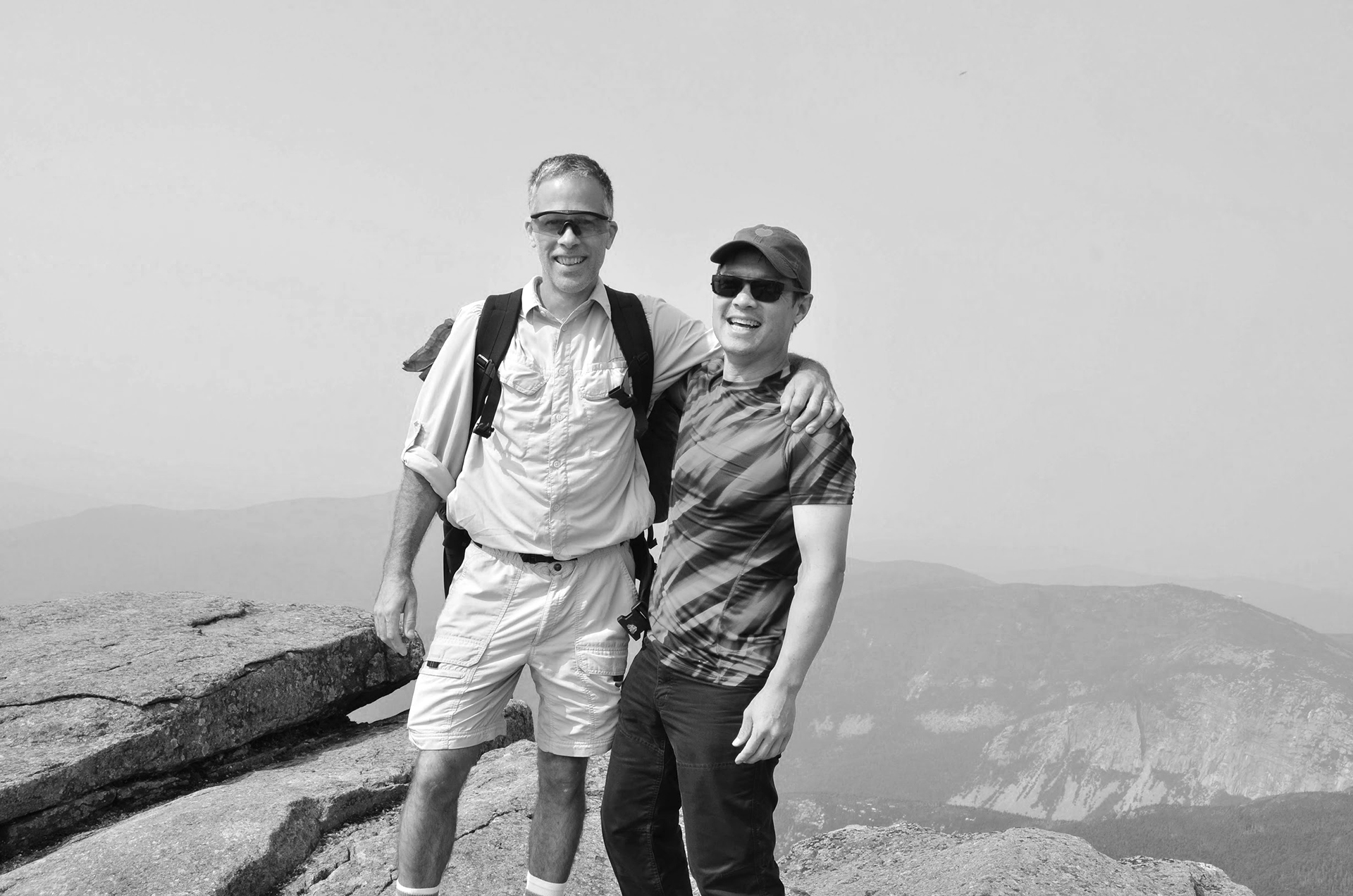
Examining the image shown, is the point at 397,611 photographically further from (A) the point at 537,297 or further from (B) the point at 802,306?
(B) the point at 802,306

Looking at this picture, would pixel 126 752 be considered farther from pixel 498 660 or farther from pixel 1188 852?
pixel 1188 852

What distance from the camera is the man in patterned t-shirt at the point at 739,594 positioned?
432cm

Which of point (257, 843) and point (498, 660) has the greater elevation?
point (498, 660)

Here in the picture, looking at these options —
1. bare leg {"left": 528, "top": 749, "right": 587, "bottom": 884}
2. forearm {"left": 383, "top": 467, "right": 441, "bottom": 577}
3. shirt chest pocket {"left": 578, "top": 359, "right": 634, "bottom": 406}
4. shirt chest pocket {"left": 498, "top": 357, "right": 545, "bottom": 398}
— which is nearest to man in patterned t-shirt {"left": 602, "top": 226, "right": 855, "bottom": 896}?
shirt chest pocket {"left": 578, "top": 359, "right": 634, "bottom": 406}

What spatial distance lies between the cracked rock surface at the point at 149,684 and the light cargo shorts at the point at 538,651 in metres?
5.05

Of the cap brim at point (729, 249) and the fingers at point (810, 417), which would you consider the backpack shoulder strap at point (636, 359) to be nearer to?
the cap brim at point (729, 249)

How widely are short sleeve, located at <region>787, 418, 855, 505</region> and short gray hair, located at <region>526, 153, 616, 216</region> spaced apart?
7.69ft

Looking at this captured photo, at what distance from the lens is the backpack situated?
5.77 m

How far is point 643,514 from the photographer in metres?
5.84

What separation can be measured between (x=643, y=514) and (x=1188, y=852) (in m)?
144

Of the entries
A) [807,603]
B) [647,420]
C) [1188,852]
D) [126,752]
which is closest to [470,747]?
[647,420]


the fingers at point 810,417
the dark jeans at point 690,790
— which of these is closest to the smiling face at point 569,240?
the fingers at point 810,417

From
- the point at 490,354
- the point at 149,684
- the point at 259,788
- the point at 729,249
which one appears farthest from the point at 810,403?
the point at 149,684

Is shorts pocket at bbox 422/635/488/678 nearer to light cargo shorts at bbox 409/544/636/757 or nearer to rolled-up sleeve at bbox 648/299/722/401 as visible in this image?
light cargo shorts at bbox 409/544/636/757
